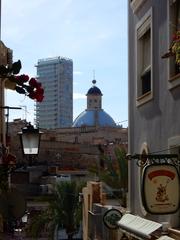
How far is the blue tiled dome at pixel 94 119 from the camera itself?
110 m

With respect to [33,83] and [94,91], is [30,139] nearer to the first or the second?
[33,83]

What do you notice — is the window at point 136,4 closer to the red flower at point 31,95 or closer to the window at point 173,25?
the window at point 173,25

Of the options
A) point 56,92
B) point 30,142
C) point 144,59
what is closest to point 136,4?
point 144,59

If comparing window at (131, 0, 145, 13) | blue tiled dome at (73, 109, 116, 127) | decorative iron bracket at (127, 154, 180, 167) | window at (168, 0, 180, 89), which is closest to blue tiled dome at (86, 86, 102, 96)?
blue tiled dome at (73, 109, 116, 127)

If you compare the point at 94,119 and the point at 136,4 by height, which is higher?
the point at 94,119

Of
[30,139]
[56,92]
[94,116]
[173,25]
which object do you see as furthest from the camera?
[56,92]

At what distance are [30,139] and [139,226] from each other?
3.56 meters

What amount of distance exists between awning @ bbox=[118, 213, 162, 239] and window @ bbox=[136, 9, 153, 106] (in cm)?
284

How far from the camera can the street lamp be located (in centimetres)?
1305

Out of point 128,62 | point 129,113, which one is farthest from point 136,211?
point 128,62

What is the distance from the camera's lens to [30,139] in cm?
1312

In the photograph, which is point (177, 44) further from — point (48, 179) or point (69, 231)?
point (48, 179)

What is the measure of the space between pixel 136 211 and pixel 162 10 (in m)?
5.87

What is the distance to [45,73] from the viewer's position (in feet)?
483
